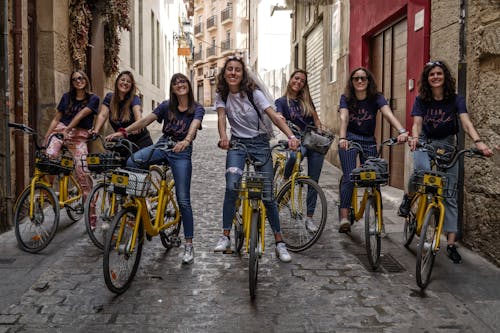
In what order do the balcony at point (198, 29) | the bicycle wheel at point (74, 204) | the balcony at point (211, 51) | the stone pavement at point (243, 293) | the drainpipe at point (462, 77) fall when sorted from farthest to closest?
the balcony at point (198, 29) < the balcony at point (211, 51) < the bicycle wheel at point (74, 204) < the drainpipe at point (462, 77) < the stone pavement at point (243, 293)

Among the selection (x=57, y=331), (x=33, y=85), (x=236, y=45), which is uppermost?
(x=236, y=45)

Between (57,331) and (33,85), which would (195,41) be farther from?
(57,331)

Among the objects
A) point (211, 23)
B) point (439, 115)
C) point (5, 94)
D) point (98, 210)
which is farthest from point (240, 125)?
point (211, 23)

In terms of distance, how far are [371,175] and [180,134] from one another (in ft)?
5.49

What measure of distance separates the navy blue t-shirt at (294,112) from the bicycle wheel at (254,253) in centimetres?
230

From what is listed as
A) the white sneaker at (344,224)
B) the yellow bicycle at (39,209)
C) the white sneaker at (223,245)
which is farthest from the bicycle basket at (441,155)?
the yellow bicycle at (39,209)

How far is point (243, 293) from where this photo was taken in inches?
171

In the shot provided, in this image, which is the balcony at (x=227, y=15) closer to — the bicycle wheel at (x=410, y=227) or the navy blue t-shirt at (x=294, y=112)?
the navy blue t-shirt at (x=294, y=112)

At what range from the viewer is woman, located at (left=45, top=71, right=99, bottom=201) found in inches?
249

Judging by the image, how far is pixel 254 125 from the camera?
5223 millimetres

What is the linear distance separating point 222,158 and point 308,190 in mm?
8024

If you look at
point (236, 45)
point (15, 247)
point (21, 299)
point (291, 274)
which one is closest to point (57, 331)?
point (21, 299)

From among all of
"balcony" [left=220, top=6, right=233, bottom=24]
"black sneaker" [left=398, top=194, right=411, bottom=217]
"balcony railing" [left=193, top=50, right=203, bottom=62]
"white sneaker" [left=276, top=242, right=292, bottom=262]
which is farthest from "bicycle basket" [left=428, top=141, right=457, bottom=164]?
"balcony railing" [left=193, top=50, right=203, bottom=62]

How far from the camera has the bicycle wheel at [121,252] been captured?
13.7ft
